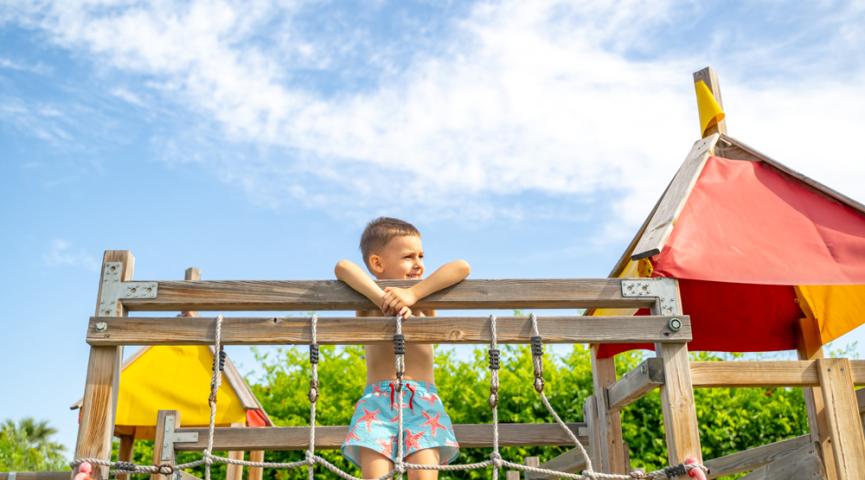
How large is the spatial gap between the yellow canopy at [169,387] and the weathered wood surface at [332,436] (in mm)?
1676

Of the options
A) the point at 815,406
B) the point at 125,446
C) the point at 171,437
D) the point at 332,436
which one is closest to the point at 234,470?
the point at 171,437

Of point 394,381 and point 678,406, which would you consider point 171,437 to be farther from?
point 678,406

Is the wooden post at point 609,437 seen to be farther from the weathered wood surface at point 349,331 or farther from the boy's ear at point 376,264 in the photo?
the boy's ear at point 376,264

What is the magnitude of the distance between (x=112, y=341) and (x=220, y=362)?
506 millimetres

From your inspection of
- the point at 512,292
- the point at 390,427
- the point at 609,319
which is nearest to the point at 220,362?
the point at 390,427

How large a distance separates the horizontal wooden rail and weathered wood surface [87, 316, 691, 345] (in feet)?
0.37

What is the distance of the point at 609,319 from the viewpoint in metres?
3.62

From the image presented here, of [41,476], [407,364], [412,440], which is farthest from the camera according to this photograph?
Result: [41,476]

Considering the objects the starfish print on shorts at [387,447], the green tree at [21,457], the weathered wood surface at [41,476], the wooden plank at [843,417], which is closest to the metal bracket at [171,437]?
the weathered wood surface at [41,476]

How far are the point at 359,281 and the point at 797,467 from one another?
321 centimetres

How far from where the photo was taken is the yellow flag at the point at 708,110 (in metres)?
5.50

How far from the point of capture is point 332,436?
6004 millimetres

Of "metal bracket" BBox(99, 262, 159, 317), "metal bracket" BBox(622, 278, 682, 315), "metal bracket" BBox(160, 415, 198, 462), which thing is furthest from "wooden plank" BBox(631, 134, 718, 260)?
"metal bracket" BBox(160, 415, 198, 462)

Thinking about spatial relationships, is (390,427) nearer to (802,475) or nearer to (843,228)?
(802,475)
